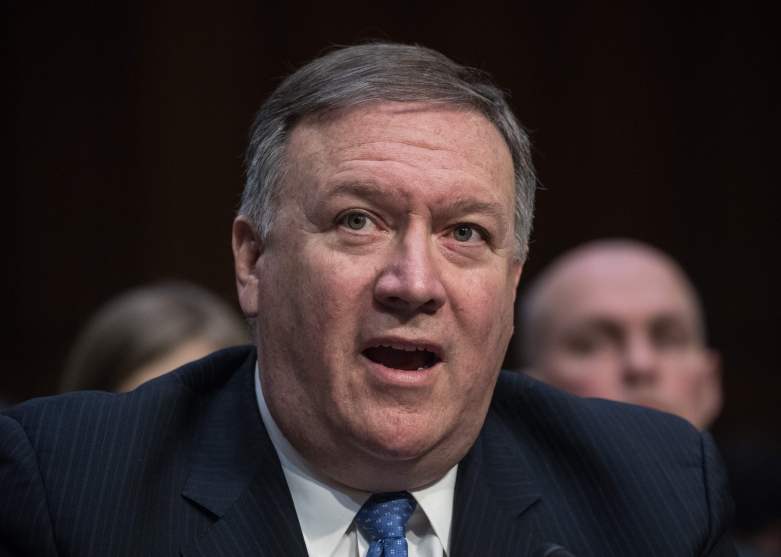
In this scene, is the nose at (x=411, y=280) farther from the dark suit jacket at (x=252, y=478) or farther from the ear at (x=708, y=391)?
the ear at (x=708, y=391)

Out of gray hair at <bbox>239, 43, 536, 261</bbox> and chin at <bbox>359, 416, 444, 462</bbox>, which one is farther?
gray hair at <bbox>239, 43, 536, 261</bbox>

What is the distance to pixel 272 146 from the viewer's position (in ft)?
6.53

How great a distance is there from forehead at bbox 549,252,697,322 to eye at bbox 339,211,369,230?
5.28 ft

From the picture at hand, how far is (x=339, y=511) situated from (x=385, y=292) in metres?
0.36

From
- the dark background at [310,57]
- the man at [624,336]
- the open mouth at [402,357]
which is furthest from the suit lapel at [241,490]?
the dark background at [310,57]

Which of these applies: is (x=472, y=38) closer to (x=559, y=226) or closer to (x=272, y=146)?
(x=559, y=226)

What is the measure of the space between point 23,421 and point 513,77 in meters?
3.49

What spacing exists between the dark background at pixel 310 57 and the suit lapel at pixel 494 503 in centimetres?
296

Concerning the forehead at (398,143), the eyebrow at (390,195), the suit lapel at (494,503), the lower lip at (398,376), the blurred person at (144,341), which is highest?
the forehead at (398,143)

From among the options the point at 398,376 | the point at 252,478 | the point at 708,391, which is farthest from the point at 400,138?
the point at 708,391

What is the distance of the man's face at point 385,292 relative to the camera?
182 cm

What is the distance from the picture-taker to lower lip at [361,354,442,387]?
1.81m

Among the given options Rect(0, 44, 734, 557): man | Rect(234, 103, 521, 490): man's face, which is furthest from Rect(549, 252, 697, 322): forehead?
Rect(234, 103, 521, 490): man's face

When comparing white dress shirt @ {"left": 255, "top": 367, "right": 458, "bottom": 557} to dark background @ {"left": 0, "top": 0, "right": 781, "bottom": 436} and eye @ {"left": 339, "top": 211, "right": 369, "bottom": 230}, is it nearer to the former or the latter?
eye @ {"left": 339, "top": 211, "right": 369, "bottom": 230}
